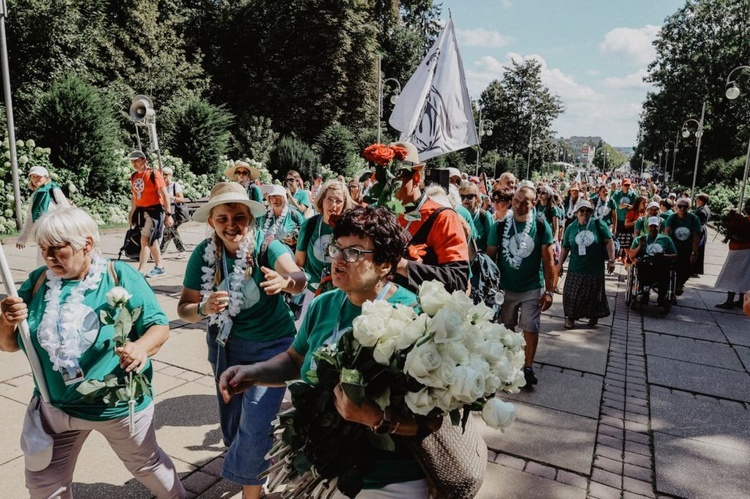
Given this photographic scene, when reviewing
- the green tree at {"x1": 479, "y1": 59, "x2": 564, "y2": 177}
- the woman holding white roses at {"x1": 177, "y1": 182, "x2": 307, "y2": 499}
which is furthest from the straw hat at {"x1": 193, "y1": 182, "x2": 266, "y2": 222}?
the green tree at {"x1": 479, "y1": 59, "x2": 564, "y2": 177}

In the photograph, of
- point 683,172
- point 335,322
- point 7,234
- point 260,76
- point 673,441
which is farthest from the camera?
point 683,172

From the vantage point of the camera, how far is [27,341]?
2270mm

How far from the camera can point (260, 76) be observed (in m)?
36.0

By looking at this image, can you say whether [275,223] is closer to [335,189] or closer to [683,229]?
[335,189]

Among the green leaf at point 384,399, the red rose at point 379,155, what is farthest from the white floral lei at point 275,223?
the green leaf at point 384,399

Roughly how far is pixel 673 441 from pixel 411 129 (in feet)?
10.8

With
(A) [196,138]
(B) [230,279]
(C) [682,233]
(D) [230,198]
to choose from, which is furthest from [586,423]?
(A) [196,138]

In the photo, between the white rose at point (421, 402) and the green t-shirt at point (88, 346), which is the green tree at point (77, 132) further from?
the white rose at point (421, 402)

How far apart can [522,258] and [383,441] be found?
3.74m

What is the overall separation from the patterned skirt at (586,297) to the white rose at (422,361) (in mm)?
6429

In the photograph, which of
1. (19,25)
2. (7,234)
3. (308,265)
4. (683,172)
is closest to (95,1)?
(19,25)

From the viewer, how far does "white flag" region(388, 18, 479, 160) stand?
438cm

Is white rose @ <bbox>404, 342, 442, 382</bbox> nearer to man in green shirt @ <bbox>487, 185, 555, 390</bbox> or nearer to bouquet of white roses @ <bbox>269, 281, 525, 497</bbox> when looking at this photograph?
bouquet of white roses @ <bbox>269, 281, 525, 497</bbox>

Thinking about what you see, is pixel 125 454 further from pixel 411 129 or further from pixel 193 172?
pixel 193 172
